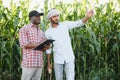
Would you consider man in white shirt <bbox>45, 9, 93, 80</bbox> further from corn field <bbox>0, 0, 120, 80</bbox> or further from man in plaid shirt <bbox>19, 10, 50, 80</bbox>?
corn field <bbox>0, 0, 120, 80</bbox>

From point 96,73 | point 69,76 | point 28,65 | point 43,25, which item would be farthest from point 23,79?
point 96,73

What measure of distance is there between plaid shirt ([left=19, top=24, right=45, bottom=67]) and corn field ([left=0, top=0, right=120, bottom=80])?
1.23 meters

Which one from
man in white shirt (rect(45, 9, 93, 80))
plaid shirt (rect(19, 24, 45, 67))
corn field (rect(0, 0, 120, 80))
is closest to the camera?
plaid shirt (rect(19, 24, 45, 67))

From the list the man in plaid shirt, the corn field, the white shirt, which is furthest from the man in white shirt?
the corn field

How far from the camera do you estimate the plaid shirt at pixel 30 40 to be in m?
5.30

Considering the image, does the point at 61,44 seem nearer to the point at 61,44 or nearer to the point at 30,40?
the point at 61,44

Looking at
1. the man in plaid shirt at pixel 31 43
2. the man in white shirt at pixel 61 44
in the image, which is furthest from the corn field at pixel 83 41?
the man in plaid shirt at pixel 31 43

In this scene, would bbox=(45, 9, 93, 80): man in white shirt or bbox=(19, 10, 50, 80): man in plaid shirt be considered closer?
bbox=(19, 10, 50, 80): man in plaid shirt

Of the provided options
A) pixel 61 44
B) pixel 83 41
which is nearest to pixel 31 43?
pixel 61 44

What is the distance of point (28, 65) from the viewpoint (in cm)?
536

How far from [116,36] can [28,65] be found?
2088mm

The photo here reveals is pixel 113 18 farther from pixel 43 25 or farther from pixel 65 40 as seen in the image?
pixel 65 40

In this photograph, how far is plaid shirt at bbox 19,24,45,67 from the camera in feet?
17.4

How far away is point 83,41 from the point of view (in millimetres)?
6863
